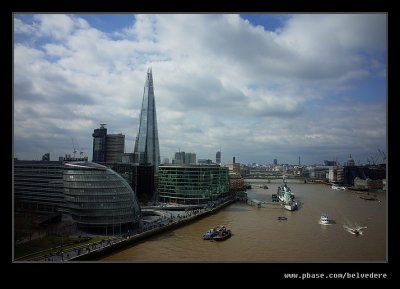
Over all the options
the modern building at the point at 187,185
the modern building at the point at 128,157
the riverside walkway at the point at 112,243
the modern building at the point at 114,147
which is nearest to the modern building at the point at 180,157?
the modern building at the point at 114,147

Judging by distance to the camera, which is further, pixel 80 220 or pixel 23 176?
pixel 23 176

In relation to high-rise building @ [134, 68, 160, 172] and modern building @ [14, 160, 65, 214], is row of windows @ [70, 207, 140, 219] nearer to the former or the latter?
modern building @ [14, 160, 65, 214]

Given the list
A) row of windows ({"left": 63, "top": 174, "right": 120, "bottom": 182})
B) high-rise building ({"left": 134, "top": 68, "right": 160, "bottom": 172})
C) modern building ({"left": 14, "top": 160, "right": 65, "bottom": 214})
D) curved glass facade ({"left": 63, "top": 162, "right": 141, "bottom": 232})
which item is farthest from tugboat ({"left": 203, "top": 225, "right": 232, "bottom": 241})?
high-rise building ({"left": 134, "top": 68, "right": 160, "bottom": 172})

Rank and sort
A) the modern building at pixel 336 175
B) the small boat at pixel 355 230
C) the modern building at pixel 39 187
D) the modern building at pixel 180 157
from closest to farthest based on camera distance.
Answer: the small boat at pixel 355 230
the modern building at pixel 39 187
the modern building at pixel 336 175
the modern building at pixel 180 157

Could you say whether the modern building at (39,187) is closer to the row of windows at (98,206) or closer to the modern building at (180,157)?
the row of windows at (98,206)
